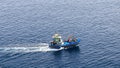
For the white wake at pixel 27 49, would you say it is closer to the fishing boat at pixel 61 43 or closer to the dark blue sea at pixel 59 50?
the dark blue sea at pixel 59 50

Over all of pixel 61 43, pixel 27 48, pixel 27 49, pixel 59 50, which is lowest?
pixel 59 50

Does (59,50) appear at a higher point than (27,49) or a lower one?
lower

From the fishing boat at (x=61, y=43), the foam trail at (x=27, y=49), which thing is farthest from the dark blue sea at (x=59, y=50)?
the fishing boat at (x=61, y=43)

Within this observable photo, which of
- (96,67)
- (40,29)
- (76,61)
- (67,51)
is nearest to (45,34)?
(40,29)

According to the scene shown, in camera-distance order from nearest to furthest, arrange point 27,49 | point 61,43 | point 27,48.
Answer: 1. point 27,49
2. point 27,48
3. point 61,43

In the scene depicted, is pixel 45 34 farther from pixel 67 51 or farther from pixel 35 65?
pixel 35 65

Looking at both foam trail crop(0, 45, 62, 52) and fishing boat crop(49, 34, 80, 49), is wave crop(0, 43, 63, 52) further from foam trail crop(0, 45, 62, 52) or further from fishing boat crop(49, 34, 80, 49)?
fishing boat crop(49, 34, 80, 49)

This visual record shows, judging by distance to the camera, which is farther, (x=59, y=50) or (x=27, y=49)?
(x=59, y=50)

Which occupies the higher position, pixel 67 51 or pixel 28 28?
pixel 28 28

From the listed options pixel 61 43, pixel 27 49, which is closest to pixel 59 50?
pixel 61 43

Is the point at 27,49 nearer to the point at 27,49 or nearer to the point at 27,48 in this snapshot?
the point at 27,49

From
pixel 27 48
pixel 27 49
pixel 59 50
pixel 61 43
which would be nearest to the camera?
pixel 27 49
